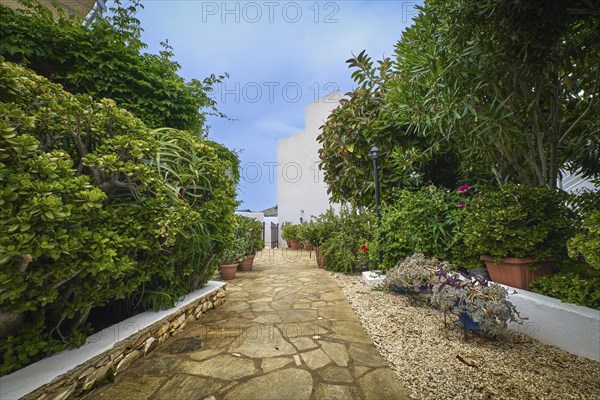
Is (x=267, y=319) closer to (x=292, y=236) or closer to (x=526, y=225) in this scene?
(x=526, y=225)

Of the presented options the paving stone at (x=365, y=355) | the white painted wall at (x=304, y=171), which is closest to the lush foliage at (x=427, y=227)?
the paving stone at (x=365, y=355)

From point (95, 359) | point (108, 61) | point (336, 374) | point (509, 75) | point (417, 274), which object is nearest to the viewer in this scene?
point (95, 359)

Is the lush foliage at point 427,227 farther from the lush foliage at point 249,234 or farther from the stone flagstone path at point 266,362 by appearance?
the lush foliage at point 249,234

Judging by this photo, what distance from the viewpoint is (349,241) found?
4.67 metres

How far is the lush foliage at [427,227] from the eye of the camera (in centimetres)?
296

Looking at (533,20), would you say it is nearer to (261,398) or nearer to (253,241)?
(261,398)

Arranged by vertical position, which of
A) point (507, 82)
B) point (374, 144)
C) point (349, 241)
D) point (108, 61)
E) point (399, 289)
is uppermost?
point (108, 61)

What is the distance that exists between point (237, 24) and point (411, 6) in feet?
8.77

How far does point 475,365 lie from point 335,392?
95 centimetres

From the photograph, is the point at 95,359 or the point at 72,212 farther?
the point at 95,359

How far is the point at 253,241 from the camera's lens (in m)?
5.50

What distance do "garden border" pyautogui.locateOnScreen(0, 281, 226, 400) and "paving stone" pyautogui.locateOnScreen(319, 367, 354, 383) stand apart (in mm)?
1320

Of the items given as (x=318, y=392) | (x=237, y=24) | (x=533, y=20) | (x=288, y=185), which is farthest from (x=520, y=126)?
(x=288, y=185)

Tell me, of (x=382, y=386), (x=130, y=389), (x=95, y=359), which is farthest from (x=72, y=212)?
(x=382, y=386)
